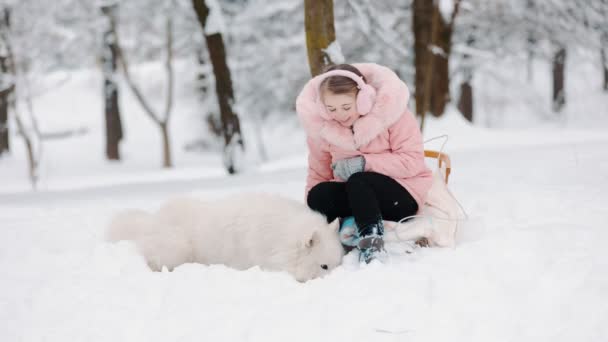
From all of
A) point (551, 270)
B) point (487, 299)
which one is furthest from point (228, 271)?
point (551, 270)

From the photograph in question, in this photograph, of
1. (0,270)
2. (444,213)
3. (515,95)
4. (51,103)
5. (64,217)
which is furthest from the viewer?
(51,103)

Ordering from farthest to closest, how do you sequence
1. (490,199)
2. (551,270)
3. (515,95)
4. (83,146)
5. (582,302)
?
(83,146) → (515,95) → (490,199) → (551,270) → (582,302)

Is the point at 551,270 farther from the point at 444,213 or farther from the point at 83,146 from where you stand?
the point at 83,146

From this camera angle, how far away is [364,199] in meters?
3.13

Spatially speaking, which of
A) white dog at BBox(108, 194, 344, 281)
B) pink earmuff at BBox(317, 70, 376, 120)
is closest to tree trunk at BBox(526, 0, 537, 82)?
pink earmuff at BBox(317, 70, 376, 120)

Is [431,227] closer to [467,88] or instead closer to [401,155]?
[401,155]

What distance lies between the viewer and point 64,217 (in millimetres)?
4754

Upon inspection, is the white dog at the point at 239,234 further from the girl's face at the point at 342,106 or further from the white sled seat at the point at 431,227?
the girl's face at the point at 342,106

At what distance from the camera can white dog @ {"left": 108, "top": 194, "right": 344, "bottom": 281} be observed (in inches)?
122

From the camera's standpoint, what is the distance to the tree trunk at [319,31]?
5.09 m

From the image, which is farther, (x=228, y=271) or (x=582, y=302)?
(x=228, y=271)

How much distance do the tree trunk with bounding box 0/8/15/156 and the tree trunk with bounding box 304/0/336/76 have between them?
10660 millimetres

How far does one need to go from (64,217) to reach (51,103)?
25.4 m

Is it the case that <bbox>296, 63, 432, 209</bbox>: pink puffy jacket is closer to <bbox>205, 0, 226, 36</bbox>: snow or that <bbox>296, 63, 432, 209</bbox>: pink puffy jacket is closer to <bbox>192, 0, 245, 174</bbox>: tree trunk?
<bbox>205, 0, 226, 36</bbox>: snow
